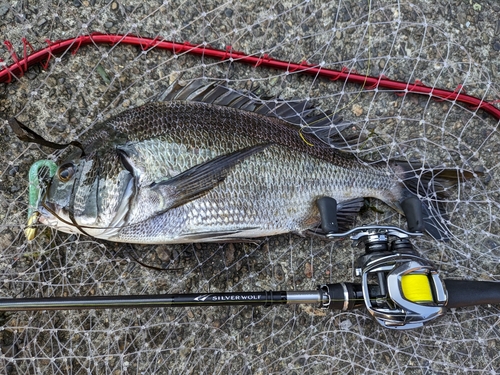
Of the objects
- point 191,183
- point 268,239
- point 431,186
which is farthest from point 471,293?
point 191,183

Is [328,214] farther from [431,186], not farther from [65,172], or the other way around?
[65,172]

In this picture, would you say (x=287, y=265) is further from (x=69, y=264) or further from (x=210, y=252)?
(x=69, y=264)

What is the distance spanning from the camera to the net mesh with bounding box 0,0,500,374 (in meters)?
2.15

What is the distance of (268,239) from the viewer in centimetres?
228

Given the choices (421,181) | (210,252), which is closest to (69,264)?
(210,252)

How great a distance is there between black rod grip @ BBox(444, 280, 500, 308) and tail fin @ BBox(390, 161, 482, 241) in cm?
28

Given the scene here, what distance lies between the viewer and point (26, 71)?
219cm

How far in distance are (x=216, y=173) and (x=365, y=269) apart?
0.82 metres

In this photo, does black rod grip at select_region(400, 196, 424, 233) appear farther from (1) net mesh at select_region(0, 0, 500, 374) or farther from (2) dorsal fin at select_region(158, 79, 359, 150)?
(2) dorsal fin at select_region(158, 79, 359, 150)

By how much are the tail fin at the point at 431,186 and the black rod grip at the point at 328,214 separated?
1.37ft

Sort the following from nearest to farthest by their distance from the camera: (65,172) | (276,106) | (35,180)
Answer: (65,172)
(35,180)
(276,106)

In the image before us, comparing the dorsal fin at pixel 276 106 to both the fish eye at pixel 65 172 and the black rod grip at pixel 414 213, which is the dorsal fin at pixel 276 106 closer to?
the black rod grip at pixel 414 213

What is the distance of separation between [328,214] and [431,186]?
0.65 meters

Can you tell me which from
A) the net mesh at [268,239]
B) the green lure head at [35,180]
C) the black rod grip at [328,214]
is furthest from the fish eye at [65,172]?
the black rod grip at [328,214]
